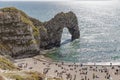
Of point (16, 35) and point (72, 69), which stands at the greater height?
point (16, 35)

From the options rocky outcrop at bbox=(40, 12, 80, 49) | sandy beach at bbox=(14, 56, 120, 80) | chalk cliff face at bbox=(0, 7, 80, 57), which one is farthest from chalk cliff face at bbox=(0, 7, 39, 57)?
rocky outcrop at bbox=(40, 12, 80, 49)

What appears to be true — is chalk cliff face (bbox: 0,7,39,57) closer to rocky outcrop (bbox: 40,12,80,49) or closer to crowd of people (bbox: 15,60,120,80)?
crowd of people (bbox: 15,60,120,80)

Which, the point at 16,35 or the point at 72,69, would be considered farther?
the point at 16,35

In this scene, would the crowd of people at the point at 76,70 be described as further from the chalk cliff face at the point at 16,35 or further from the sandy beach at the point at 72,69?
the chalk cliff face at the point at 16,35

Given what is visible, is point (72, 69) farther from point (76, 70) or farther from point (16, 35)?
point (16, 35)

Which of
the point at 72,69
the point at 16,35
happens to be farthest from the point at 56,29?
the point at 72,69
